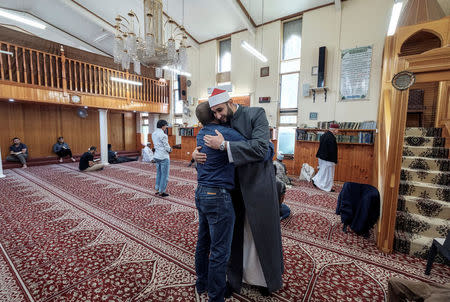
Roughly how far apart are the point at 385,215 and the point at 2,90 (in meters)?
9.02

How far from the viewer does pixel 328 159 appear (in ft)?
14.7

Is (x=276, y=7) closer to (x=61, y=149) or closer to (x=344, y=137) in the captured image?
(x=344, y=137)

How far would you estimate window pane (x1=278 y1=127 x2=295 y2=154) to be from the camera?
22.4 feet

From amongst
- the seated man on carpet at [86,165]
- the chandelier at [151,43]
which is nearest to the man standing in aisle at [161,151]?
the chandelier at [151,43]

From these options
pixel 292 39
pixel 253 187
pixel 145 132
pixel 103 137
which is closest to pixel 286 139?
pixel 292 39

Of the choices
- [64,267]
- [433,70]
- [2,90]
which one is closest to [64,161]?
[2,90]

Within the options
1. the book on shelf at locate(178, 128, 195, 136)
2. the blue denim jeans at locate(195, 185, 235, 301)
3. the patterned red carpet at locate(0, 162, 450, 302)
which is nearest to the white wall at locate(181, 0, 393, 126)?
the book on shelf at locate(178, 128, 195, 136)

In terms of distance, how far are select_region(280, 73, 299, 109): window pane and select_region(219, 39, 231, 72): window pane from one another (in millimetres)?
2588

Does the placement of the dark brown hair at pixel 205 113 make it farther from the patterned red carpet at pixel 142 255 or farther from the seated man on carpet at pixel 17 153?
the seated man on carpet at pixel 17 153

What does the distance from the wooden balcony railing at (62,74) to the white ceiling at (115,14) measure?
87.7 inches

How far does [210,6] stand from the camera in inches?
278

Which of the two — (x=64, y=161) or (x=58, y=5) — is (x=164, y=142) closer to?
(x=64, y=161)

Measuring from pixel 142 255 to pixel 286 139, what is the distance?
19.4 ft

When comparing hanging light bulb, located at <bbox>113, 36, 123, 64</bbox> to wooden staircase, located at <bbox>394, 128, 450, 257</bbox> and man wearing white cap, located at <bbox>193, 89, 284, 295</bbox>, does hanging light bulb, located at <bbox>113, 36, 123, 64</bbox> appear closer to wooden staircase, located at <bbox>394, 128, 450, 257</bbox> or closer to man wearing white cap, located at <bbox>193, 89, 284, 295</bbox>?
man wearing white cap, located at <bbox>193, 89, 284, 295</bbox>
